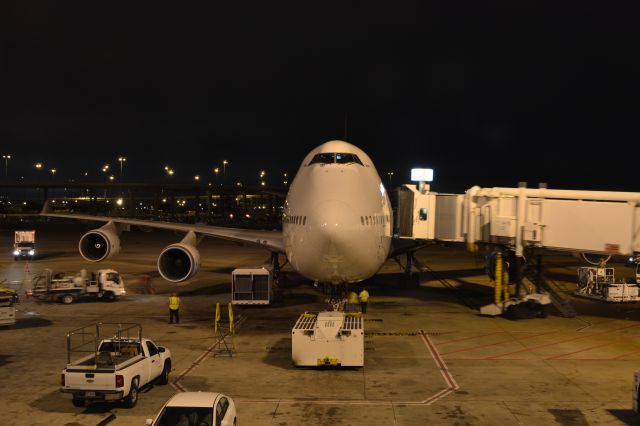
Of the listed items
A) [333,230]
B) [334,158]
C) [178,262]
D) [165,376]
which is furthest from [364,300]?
[165,376]

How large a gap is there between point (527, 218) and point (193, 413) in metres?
16.9

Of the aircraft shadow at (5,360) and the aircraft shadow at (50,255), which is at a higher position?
the aircraft shadow at (50,255)

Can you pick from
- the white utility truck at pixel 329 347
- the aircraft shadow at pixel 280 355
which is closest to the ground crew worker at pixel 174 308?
the aircraft shadow at pixel 280 355

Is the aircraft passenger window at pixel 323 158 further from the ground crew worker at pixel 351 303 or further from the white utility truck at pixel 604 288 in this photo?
the white utility truck at pixel 604 288

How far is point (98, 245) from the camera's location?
32594 mm

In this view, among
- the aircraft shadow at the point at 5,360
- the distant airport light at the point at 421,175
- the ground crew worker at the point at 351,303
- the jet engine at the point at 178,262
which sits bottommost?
the aircraft shadow at the point at 5,360

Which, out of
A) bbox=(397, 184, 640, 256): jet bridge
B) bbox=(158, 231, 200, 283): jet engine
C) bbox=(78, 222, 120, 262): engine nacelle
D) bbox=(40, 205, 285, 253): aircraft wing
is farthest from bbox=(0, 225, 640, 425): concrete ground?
bbox=(78, 222, 120, 262): engine nacelle

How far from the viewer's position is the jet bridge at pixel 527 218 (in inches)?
840

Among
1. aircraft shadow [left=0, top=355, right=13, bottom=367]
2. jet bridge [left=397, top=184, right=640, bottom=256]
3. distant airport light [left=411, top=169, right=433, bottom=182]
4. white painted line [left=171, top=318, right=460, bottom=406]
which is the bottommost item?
aircraft shadow [left=0, top=355, right=13, bottom=367]

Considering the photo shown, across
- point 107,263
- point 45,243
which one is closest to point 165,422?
point 107,263

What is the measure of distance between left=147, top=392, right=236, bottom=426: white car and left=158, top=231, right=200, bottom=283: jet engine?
1667 centimetres

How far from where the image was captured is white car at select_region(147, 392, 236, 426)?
10.6 meters

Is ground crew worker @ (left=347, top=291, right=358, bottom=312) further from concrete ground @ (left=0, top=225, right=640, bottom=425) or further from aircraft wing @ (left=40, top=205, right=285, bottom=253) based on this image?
aircraft wing @ (left=40, top=205, right=285, bottom=253)

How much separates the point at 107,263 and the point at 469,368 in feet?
118
